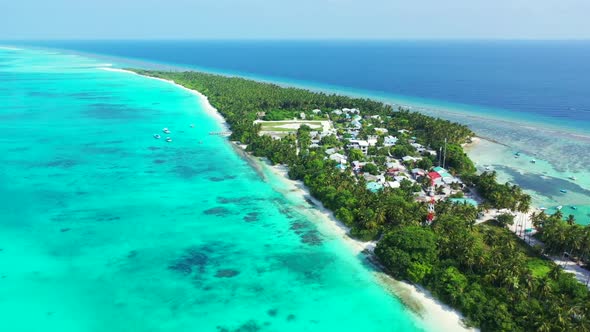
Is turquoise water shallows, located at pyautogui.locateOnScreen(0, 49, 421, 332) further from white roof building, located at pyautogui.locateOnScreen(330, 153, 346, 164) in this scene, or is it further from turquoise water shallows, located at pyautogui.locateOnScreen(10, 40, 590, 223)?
turquoise water shallows, located at pyautogui.locateOnScreen(10, 40, 590, 223)

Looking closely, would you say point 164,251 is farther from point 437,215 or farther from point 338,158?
point 338,158

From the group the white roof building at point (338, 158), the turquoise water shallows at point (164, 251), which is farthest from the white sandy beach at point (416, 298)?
the white roof building at point (338, 158)

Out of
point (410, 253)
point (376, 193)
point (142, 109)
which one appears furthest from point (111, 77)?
point (410, 253)

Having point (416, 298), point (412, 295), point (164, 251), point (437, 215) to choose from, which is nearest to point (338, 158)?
point (437, 215)

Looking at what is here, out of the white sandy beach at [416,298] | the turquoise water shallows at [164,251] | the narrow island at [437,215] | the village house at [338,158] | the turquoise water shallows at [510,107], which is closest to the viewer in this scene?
the white sandy beach at [416,298]

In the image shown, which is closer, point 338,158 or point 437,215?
point 437,215

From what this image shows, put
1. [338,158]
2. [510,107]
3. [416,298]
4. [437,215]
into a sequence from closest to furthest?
[416,298] → [437,215] → [338,158] → [510,107]

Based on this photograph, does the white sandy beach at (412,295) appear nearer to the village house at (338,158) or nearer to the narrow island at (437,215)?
the narrow island at (437,215)

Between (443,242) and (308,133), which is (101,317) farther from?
(308,133)
